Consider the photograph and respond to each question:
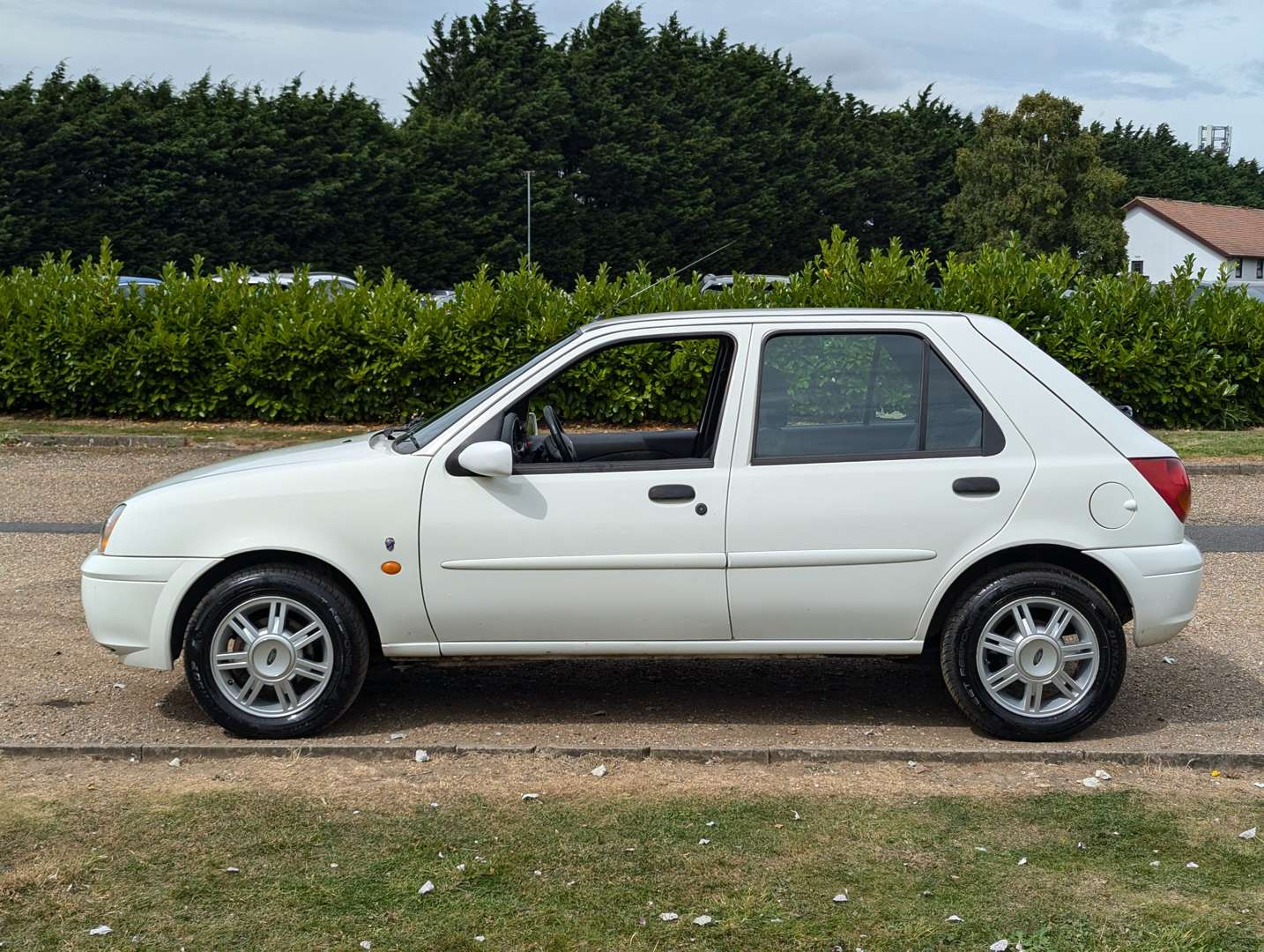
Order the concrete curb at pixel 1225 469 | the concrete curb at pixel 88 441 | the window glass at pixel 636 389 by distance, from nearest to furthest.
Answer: the concrete curb at pixel 1225 469 < the concrete curb at pixel 88 441 < the window glass at pixel 636 389

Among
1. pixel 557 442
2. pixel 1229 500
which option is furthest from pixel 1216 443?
pixel 557 442

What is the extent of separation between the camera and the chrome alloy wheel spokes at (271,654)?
573 cm

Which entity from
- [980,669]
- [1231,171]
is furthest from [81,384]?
[1231,171]

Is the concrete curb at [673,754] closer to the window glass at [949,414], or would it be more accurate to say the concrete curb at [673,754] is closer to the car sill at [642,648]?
the car sill at [642,648]

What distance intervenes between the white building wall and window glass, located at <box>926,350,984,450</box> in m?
82.9

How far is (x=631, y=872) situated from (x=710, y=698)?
2131mm

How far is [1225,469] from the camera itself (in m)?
14.4

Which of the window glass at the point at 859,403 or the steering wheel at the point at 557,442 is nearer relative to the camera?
the window glass at the point at 859,403

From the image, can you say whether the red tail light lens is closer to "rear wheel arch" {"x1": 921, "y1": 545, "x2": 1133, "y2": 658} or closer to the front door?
"rear wheel arch" {"x1": 921, "y1": 545, "x2": 1133, "y2": 658}

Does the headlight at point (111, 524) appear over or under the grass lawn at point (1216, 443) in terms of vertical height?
under

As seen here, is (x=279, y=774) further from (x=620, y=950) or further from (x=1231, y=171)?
(x=1231, y=171)

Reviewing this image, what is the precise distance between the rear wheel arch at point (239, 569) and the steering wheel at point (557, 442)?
3.31 ft

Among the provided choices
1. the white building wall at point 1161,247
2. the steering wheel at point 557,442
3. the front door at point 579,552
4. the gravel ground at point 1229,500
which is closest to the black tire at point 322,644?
the front door at point 579,552

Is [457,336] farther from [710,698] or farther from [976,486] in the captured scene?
[976,486]
